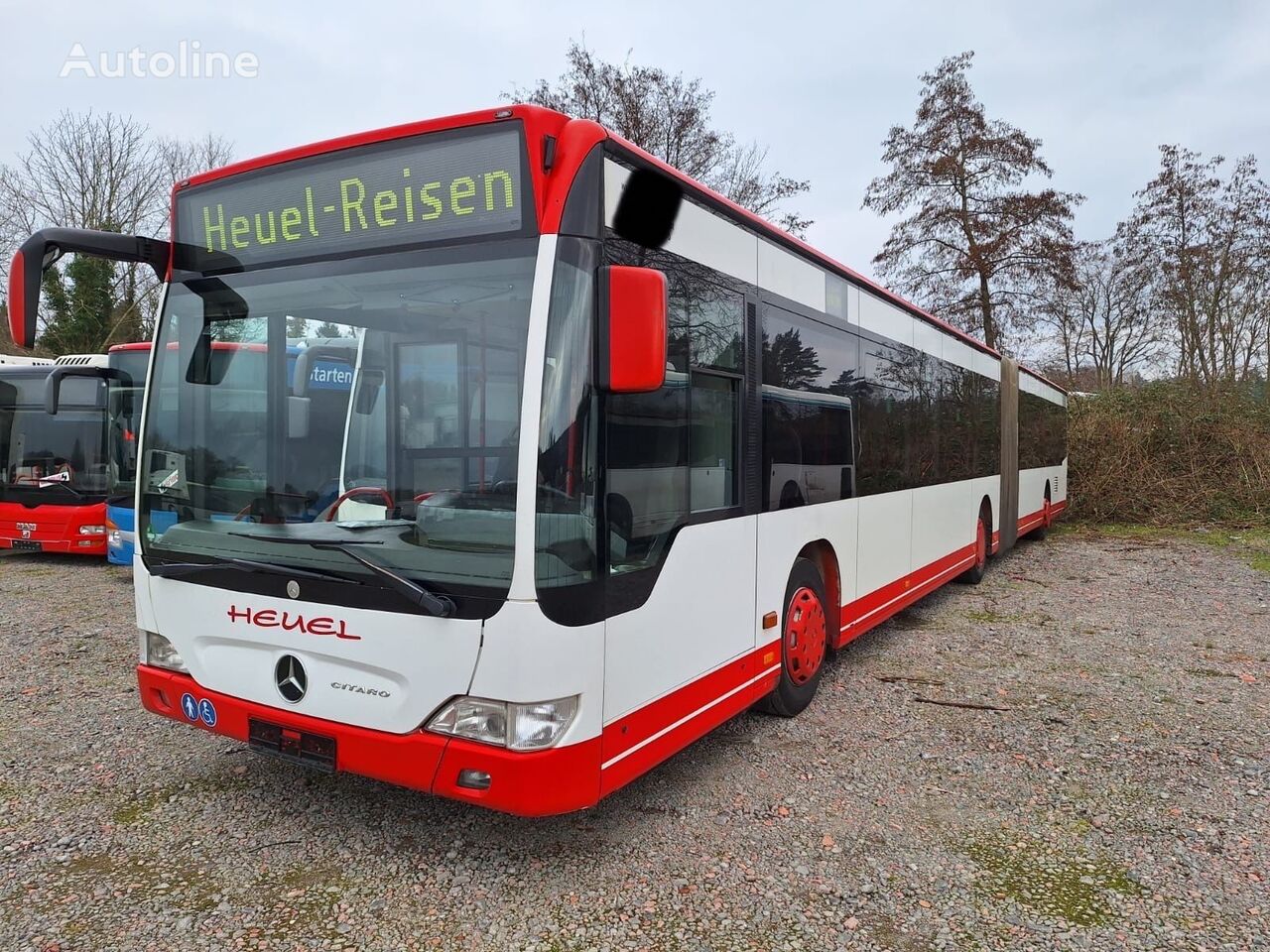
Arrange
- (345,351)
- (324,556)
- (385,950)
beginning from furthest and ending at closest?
(345,351)
(324,556)
(385,950)

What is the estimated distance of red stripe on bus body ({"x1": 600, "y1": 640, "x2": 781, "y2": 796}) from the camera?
10.1ft

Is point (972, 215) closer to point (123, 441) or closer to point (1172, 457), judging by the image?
point (1172, 457)

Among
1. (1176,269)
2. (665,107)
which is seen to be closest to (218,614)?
(665,107)

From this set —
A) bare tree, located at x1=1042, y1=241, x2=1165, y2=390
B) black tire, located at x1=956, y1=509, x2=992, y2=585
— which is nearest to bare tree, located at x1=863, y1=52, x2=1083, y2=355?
bare tree, located at x1=1042, y1=241, x2=1165, y2=390

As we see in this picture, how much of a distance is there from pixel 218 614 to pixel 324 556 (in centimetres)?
66

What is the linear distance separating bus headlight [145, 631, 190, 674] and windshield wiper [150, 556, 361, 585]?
31 cm

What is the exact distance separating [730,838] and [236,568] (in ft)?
7.57

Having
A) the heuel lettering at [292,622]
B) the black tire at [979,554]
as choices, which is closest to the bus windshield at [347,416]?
the heuel lettering at [292,622]

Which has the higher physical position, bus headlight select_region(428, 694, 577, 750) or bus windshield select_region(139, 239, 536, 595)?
bus windshield select_region(139, 239, 536, 595)

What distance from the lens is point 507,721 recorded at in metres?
2.79

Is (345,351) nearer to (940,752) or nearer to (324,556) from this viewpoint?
(324,556)

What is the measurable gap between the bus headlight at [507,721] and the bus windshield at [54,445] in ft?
32.4

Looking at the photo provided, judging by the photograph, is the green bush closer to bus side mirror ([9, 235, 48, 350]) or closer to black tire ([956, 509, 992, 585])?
black tire ([956, 509, 992, 585])

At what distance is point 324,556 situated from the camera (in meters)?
3.02
